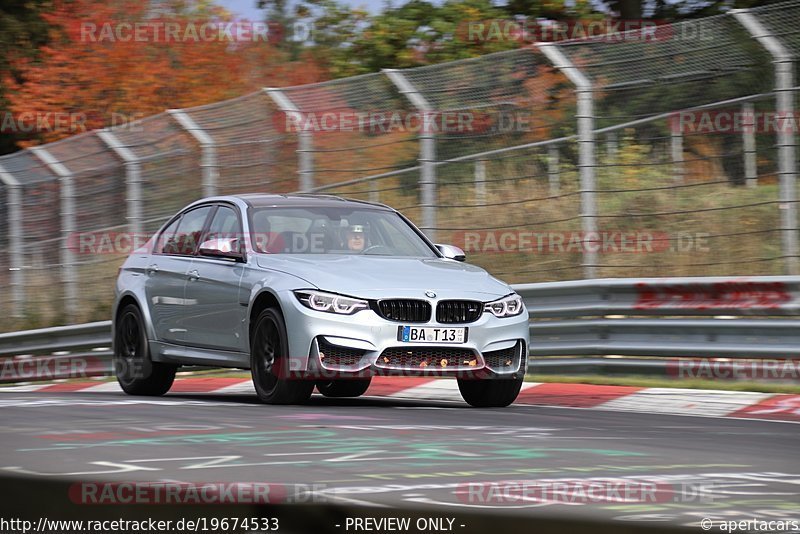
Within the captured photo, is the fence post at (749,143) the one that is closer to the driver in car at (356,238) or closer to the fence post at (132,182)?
the driver in car at (356,238)

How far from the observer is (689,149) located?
485 inches

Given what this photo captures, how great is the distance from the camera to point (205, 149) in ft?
52.0

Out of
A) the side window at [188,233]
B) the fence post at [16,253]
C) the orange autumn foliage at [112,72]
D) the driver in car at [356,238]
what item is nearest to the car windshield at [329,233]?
the driver in car at [356,238]

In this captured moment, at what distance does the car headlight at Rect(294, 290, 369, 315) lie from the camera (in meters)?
9.17

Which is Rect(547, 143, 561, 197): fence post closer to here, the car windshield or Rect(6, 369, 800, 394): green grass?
Rect(6, 369, 800, 394): green grass

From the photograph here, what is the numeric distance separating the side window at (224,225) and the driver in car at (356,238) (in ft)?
2.54

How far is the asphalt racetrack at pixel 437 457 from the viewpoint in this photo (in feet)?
15.0

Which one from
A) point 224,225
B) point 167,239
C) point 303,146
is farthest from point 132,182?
point 224,225

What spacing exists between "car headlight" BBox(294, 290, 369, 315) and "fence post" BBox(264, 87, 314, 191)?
5619mm

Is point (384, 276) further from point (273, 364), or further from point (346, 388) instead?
point (346, 388)

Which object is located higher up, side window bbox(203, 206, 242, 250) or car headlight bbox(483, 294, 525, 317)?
side window bbox(203, 206, 242, 250)

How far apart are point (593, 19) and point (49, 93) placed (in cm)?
1260

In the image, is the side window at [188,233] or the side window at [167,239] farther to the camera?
the side window at [167,239]

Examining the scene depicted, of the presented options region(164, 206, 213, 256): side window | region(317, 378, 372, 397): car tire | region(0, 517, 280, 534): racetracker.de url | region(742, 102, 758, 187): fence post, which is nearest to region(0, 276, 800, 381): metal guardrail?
region(742, 102, 758, 187): fence post
